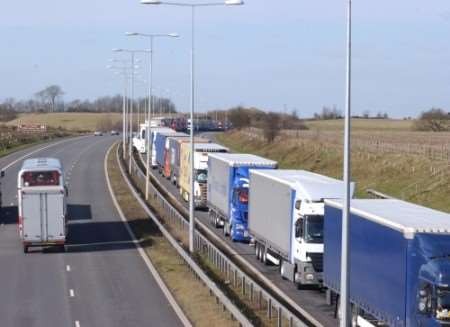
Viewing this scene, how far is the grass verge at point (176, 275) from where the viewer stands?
24938mm

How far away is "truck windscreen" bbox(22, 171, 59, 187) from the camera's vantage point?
3950 centimetres

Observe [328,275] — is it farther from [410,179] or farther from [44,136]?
[44,136]

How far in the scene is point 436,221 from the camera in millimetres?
20375

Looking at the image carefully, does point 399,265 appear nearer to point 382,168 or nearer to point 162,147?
point 382,168

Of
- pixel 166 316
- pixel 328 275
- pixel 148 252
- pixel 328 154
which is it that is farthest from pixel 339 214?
pixel 328 154

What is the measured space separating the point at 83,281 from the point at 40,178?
889 cm

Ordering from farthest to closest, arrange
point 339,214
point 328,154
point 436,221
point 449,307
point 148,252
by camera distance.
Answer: point 328,154 → point 148,252 → point 339,214 → point 436,221 → point 449,307

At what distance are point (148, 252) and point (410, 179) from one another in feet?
91.2

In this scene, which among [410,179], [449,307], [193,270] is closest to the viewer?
[449,307]

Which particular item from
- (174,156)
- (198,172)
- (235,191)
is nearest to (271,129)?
(174,156)

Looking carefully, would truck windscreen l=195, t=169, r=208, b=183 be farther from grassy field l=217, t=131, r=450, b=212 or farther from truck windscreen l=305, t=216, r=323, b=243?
truck windscreen l=305, t=216, r=323, b=243

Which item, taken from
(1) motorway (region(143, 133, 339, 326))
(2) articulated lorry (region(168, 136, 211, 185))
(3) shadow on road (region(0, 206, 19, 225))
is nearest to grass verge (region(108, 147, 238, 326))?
(1) motorway (region(143, 133, 339, 326))

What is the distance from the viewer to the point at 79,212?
52.8m

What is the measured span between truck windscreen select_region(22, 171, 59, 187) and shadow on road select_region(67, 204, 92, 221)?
9773 mm
